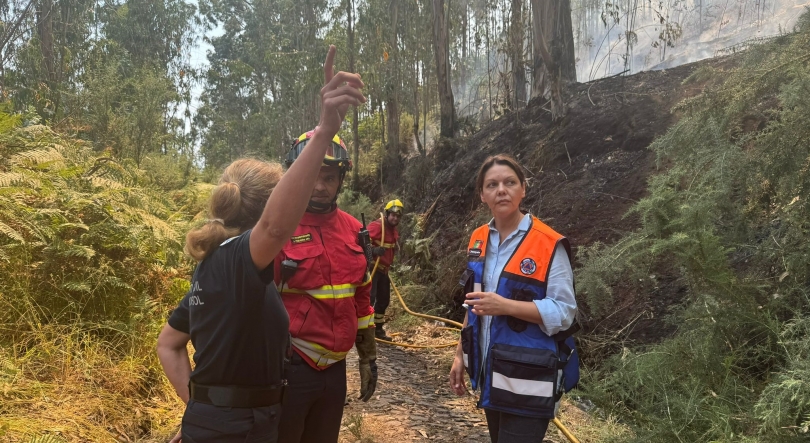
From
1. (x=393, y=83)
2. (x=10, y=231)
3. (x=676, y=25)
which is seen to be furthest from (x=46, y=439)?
(x=393, y=83)

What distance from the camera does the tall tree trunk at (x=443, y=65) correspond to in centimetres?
1405

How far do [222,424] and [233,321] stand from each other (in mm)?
343

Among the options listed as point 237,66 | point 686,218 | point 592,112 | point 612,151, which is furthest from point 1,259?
point 237,66

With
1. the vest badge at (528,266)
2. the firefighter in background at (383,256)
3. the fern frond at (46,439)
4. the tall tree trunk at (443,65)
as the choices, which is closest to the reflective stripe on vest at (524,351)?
the vest badge at (528,266)

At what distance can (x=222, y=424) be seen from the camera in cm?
174

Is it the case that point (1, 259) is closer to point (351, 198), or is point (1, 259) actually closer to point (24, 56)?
point (24, 56)

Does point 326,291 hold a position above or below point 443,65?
below

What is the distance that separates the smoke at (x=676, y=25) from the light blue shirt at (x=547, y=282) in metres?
2.69

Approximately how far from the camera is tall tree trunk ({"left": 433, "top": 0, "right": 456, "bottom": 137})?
46.1 ft

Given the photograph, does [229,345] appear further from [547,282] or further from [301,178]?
[547,282]

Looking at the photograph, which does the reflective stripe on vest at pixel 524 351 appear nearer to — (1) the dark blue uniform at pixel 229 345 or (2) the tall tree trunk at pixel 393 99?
(1) the dark blue uniform at pixel 229 345

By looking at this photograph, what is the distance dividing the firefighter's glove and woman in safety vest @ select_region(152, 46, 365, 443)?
105cm

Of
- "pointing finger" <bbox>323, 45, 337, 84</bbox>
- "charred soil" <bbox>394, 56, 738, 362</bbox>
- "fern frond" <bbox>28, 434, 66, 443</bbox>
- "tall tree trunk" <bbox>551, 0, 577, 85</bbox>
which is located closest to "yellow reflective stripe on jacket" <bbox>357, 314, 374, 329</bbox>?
"pointing finger" <bbox>323, 45, 337, 84</bbox>

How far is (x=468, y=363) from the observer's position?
252cm
